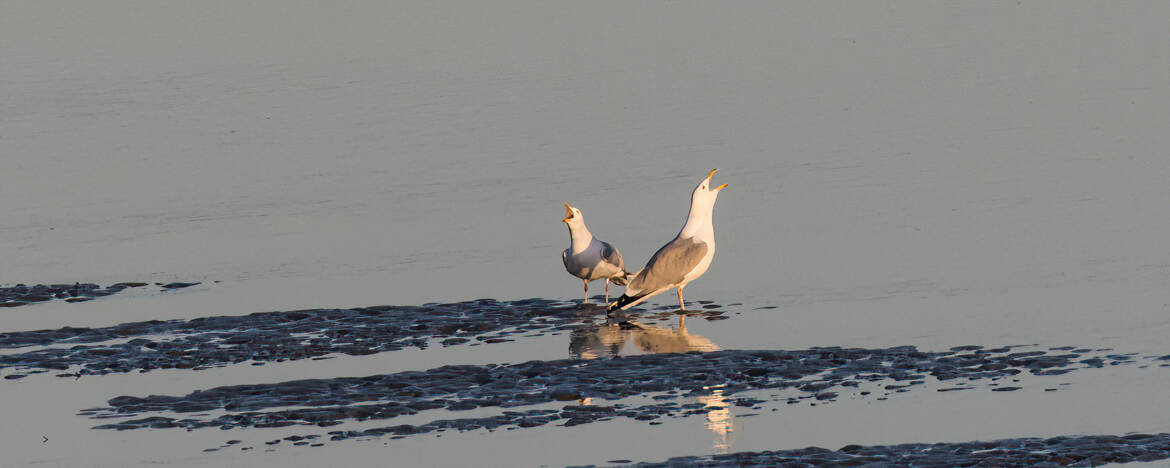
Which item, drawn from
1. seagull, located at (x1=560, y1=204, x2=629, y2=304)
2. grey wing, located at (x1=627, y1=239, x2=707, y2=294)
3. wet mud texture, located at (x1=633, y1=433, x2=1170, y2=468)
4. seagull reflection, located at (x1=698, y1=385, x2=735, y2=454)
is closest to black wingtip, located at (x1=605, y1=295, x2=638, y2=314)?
grey wing, located at (x1=627, y1=239, x2=707, y2=294)

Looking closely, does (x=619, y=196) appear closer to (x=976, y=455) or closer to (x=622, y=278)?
(x=622, y=278)

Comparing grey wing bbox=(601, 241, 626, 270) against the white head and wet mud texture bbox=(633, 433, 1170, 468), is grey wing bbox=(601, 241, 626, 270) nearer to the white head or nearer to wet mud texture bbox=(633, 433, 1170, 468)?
the white head

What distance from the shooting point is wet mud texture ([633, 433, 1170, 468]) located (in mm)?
12422

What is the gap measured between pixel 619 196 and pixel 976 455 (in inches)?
532

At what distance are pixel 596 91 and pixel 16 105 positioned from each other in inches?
458

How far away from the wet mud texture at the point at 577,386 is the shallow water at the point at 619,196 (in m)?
0.31

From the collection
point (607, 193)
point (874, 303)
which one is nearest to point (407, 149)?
point (607, 193)

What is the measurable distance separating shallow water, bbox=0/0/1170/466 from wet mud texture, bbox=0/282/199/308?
11.9 inches

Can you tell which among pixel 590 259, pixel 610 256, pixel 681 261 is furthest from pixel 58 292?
pixel 681 261

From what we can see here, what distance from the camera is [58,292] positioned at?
20.7 meters

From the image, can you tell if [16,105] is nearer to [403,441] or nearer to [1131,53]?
[1131,53]

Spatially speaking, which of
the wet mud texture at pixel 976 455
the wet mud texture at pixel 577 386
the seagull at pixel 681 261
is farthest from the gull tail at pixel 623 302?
the wet mud texture at pixel 976 455

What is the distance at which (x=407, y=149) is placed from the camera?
30906mm

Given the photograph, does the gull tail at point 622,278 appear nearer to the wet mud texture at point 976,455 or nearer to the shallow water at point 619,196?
the shallow water at point 619,196
